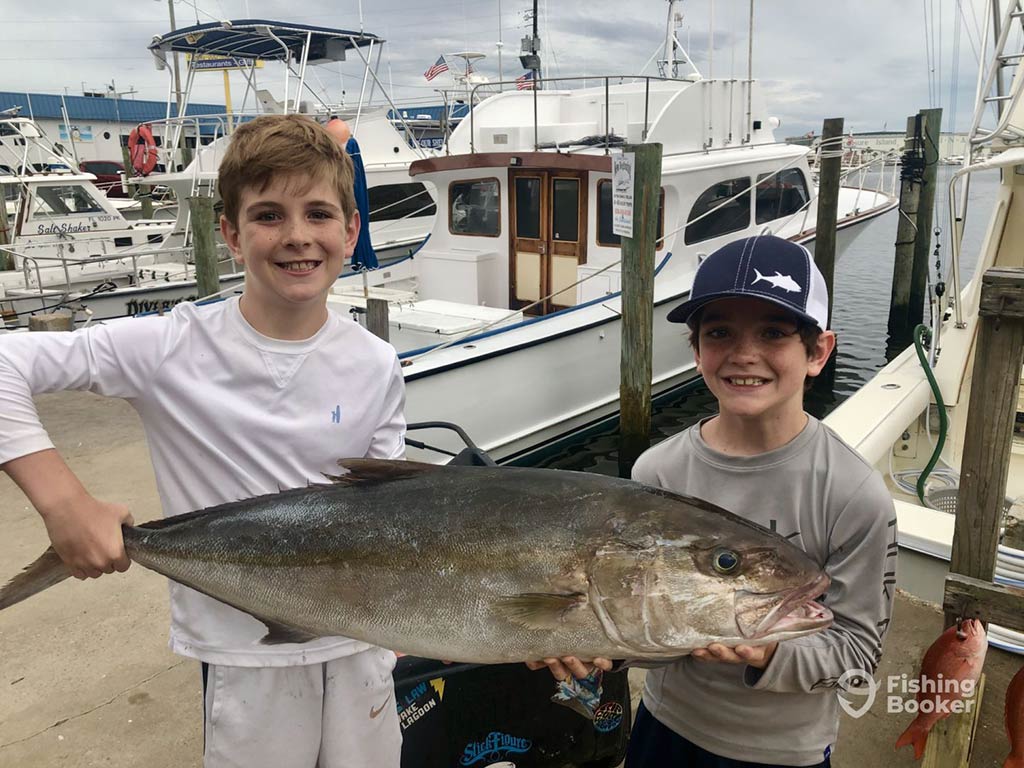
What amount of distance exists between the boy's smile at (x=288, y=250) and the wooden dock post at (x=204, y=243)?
8136 mm

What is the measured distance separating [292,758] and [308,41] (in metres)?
11.6

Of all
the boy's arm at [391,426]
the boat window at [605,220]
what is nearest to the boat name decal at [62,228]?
the boat window at [605,220]

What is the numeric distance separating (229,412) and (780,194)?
1111 centimetres

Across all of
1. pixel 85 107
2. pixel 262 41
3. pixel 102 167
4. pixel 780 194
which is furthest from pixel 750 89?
pixel 85 107

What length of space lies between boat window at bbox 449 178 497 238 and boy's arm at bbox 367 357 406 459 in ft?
26.7

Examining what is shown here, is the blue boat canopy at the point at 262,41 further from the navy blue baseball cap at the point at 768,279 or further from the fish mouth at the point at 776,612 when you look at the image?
the fish mouth at the point at 776,612

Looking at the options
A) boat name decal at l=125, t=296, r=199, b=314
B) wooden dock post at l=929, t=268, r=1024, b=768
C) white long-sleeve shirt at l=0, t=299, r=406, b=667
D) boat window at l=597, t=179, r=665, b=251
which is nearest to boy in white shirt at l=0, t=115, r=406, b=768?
white long-sleeve shirt at l=0, t=299, r=406, b=667

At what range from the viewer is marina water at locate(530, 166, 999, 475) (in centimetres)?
898

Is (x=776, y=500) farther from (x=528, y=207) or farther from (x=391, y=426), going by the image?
(x=528, y=207)

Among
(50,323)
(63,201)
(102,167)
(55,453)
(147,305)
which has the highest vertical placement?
(102,167)

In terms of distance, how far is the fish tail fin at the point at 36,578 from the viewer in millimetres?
1742

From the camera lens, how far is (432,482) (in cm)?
182

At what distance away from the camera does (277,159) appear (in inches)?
76.8

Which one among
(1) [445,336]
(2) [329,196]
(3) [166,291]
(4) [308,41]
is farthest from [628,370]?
(3) [166,291]
